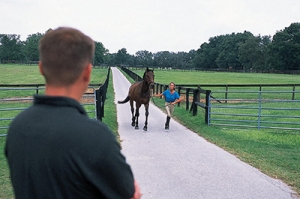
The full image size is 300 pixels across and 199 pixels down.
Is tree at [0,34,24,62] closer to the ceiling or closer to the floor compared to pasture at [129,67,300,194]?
closer to the ceiling

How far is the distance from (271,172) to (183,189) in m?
2.12

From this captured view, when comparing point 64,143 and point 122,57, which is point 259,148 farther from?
point 122,57

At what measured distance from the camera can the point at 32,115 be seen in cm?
156

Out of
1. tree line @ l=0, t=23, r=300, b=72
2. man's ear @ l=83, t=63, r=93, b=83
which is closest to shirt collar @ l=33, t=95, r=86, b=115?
man's ear @ l=83, t=63, r=93, b=83

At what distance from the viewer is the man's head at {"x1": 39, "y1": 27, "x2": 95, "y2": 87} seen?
1536 mm

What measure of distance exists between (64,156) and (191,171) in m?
5.61

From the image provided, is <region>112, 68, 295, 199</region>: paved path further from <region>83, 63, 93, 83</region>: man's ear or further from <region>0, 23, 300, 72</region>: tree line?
<region>0, 23, 300, 72</region>: tree line

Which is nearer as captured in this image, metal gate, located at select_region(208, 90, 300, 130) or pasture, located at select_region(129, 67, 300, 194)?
pasture, located at select_region(129, 67, 300, 194)

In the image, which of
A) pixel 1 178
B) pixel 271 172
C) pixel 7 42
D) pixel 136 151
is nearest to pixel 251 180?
pixel 271 172

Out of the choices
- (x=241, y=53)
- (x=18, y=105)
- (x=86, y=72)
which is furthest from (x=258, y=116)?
(x=241, y=53)

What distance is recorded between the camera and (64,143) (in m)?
1.45

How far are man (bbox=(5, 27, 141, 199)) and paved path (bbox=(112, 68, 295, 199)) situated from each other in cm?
410

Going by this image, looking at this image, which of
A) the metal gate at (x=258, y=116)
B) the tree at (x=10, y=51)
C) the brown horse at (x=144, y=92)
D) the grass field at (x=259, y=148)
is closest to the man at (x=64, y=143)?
the grass field at (x=259, y=148)

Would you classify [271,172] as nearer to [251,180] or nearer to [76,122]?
[251,180]
